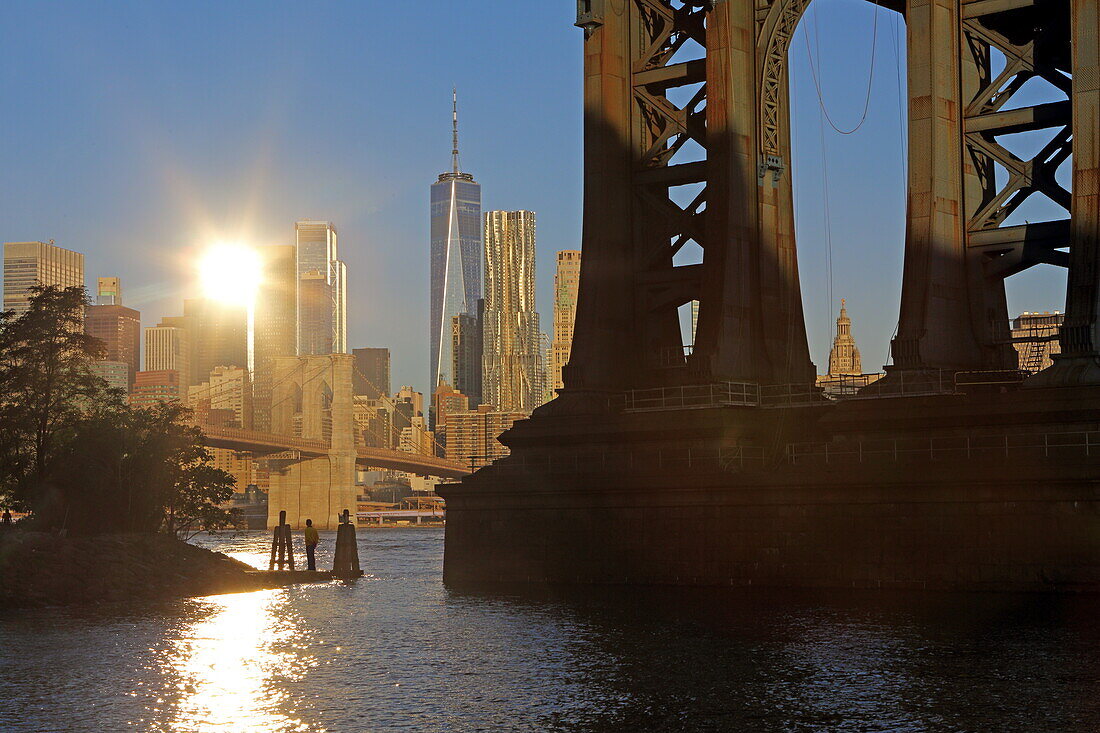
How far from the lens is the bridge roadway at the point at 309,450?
160 meters

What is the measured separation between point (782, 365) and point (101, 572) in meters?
26.2

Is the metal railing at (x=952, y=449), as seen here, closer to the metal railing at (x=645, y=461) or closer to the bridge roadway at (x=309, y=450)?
the metal railing at (x=645, y=461)

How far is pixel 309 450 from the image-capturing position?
181 metres

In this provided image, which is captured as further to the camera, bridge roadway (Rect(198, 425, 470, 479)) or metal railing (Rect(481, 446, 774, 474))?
bridge roadway (Rect(198, 425, 470, 479))

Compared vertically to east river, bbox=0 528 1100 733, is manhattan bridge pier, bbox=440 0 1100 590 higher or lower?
higher

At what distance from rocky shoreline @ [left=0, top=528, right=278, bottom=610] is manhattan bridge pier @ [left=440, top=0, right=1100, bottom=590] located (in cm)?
913

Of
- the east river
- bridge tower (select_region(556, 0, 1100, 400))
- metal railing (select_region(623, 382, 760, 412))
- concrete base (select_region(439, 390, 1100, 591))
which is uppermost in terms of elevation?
bridge tower (select_region(556, 0, 1100, 400))

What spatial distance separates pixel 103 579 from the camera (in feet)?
148

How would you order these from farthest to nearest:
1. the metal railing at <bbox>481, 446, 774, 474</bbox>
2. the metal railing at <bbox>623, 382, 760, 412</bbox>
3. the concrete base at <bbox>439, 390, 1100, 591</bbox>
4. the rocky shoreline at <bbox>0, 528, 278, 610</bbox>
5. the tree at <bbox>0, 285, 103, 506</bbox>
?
the tree at <bbox>0, 285, 103, 506</bbox>, the metal railing at <bbox>623, 382, 760, 412</bbox>, the metal railing at <bbox>481, 446, 774, 474</bbox>, the rocky shoreline at <bbox>0, 528, 278, 610</bbox>, the concrete base at <bbox>439, 390, 1100, 591</bbox>

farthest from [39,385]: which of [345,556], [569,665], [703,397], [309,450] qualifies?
[309,450]

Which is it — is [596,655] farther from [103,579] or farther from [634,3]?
[634,3]

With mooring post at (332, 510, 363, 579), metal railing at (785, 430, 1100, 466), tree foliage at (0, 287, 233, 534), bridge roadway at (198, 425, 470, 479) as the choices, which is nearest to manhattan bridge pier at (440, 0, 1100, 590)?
metal railing at (785, 430, 1100, 466)

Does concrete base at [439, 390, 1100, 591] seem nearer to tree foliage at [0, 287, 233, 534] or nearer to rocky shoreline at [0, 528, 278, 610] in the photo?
rocky shoreline at [0, 528, 278, 610]

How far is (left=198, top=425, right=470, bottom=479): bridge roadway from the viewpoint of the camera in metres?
160
